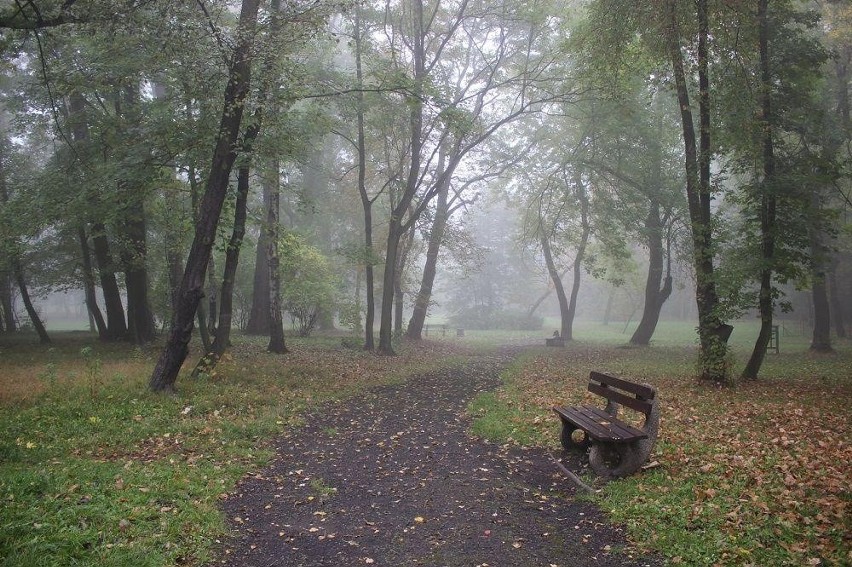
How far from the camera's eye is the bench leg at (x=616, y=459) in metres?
6.01

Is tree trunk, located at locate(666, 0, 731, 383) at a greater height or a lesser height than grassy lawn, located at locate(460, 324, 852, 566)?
greater

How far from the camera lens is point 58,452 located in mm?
6473

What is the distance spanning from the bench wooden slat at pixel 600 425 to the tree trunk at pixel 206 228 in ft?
21.9

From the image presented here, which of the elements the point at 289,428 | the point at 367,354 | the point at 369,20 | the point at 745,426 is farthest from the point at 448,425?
the point at 369,20

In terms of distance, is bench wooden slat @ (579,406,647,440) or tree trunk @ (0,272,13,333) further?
tree trunk @ (0,272,13,333)

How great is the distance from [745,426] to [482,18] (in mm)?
15236

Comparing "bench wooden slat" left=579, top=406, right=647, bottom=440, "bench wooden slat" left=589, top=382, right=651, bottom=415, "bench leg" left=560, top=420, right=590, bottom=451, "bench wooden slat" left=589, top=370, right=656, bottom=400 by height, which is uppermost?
"bench wooden slat" left=589, top=370, right=656, bottom=400

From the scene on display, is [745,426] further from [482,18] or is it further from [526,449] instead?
[482,18]

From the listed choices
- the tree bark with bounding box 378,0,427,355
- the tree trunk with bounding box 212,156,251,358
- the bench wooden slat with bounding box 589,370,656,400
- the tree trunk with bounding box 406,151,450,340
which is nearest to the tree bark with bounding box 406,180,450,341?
the tree trunk with bounding box 406,151,450,340

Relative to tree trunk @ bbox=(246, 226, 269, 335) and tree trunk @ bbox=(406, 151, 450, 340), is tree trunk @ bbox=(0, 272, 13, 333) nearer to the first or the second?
tree trunk @ bbox=(246, 226, 269, 335)

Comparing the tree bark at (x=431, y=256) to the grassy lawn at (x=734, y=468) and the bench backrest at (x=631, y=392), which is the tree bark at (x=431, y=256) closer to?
the grassy lawn at (x=734, y=468)

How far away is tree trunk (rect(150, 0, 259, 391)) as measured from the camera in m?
9.71

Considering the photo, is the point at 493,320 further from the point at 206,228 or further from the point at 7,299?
the point at 206,228

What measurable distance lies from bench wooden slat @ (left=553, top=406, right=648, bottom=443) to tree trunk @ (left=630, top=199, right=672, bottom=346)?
1593 centimetres
